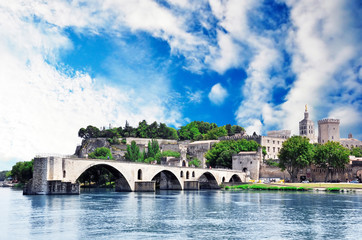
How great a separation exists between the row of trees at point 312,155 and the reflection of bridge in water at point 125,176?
11.6m

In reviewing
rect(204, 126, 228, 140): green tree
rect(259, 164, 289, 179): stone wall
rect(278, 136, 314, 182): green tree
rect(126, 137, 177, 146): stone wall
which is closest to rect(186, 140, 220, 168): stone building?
rect(126, 137, 177, 146): stone wall

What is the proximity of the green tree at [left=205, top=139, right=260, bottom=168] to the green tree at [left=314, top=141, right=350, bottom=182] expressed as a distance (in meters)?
18.9

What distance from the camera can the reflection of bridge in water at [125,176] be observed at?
4053cm

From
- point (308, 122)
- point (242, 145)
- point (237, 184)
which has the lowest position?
point (237, 184)

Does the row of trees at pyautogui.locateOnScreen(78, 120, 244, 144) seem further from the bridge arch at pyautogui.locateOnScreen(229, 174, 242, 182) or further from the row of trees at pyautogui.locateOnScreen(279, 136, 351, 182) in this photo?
the row of trees at pyautogui.locateOnScreen(279, 136, 351, 182)

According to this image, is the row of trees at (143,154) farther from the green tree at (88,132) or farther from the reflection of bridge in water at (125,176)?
the green tree at (88,132)

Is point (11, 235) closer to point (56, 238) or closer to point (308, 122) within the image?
point (56, 238)

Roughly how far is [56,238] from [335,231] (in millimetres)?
14149

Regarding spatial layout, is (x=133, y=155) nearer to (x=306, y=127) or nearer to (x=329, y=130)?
(x=329, y=130)

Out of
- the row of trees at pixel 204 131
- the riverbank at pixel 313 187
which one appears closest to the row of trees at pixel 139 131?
the row of trees at pixel 204 131

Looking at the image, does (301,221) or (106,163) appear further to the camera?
(106,163)

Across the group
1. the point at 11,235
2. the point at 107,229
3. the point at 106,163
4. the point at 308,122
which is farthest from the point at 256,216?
the point at 308,122

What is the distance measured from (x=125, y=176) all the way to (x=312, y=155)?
3436cm

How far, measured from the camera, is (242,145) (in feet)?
288
